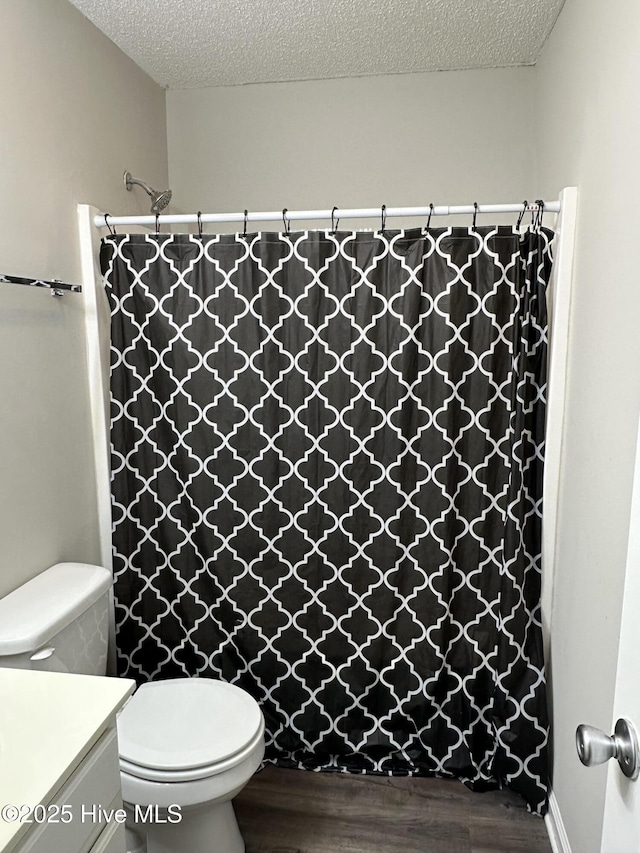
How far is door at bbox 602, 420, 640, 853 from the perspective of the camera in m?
0.77

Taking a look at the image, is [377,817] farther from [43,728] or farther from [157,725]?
[43,728]

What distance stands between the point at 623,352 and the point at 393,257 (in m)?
0.78

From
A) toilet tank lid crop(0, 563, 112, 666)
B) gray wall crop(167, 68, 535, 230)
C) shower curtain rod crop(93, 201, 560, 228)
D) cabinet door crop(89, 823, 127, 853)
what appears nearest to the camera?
cabinet door crop(89, 823, 127, 853)

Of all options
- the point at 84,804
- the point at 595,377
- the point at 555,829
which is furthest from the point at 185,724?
the point at 595,377

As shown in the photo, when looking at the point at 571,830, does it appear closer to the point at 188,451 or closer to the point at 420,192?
the point at 188,451

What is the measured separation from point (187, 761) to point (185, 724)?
0.50ft

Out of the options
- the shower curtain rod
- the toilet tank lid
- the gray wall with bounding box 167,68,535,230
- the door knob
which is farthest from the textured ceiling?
the door knob

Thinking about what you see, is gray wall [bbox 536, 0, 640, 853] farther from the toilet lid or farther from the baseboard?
the toilet lid

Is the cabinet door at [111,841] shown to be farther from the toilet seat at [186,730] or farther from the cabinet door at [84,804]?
the toilet seat at [186,730]

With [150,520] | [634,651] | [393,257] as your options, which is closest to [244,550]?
[150,520]

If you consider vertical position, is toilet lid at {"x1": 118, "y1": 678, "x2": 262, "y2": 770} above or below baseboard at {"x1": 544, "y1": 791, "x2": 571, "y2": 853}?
above

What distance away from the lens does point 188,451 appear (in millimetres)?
2094

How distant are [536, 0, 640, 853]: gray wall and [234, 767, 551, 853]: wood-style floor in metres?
0.22

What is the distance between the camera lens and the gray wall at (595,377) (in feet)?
4.37
